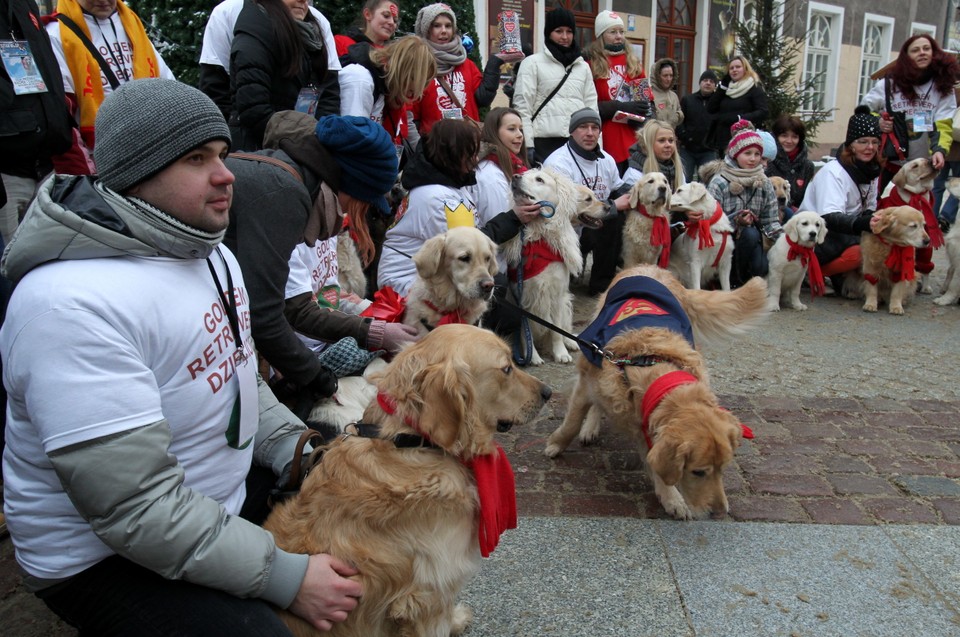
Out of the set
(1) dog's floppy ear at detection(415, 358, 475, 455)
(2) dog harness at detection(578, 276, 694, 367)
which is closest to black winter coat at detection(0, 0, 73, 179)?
(1) dog's floppy ear at detection(415, 358, 475, 455)

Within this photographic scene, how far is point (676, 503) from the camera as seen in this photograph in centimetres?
321

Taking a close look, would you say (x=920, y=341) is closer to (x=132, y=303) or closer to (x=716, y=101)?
(x=716, y=101)

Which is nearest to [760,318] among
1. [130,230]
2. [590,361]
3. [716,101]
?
[590,361]

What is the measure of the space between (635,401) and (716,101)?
26.8ft

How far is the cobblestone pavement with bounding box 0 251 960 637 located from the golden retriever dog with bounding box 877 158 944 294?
199 cm

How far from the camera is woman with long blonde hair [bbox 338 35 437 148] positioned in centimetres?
520

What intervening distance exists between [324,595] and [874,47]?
28971 mm

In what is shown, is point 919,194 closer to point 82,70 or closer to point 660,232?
point 660,232

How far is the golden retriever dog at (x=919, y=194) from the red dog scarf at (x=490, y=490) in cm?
753

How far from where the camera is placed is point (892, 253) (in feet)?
24.3

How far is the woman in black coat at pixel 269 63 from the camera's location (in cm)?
419

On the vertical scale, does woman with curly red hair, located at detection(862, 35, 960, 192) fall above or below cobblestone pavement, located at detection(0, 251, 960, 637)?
above

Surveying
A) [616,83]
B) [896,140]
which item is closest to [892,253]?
[896,140]

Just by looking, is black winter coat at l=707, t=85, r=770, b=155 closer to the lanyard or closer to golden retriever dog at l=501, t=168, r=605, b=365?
golden retriever dog at l=501, t=168, r=605, b=365
